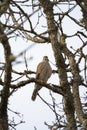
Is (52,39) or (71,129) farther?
(52,39)

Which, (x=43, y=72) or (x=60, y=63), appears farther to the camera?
(x=43, y=72)

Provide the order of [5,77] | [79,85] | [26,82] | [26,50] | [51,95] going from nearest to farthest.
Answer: [26,50] → [5,77] → [26,82] → [51,95] → [79,85]

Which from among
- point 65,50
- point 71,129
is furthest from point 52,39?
point 71,129

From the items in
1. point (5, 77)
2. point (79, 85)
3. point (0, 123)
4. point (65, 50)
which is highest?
point (65, 50)

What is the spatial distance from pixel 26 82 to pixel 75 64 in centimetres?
192

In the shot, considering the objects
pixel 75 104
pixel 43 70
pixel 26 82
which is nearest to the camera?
pixel 26 82

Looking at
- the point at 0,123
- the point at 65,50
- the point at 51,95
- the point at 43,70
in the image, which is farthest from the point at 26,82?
the point at 43,70

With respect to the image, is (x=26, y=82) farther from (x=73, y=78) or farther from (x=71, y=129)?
(x=73, y=78)

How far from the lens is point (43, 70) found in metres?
8.56

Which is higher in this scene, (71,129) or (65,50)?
(65,50)

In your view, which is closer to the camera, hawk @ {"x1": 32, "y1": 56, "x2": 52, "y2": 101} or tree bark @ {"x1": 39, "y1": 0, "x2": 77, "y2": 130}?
tree bark @ {"x1": 39, "y1": 0, "x2": 77, "y2": 130}

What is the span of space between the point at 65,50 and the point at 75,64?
33 cm

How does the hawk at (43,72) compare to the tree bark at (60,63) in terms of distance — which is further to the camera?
the hawk at (43,72)

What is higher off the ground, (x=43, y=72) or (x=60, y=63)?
(x=43, y=72)
